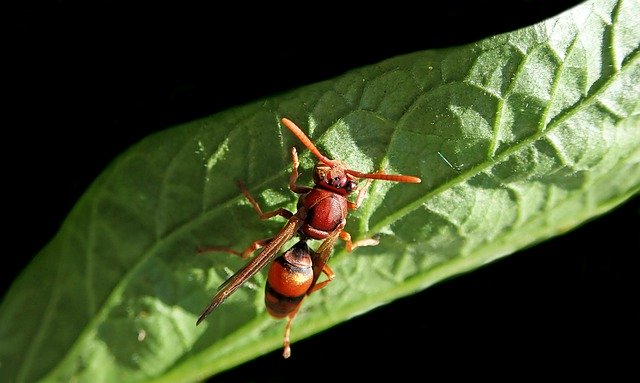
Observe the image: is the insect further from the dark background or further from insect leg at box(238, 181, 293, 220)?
the dark background

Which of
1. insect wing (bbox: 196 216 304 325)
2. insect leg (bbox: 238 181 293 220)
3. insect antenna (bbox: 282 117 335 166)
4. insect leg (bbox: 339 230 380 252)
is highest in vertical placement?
insect antenna (bbox: 282 117 335 166)

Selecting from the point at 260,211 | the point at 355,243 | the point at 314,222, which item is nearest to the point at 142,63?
the point at 260,211

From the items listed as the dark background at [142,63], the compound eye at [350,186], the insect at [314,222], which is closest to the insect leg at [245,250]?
the insect at [314,222]

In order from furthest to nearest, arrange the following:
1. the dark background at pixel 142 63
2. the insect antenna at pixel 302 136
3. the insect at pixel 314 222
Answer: the dark background at pixel 142 63
the insect at pixel 314 222
the insect antenna at pixel 302 136

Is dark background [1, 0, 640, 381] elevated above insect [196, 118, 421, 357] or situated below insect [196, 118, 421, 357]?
above

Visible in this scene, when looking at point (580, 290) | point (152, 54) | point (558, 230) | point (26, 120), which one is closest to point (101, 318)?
point (26, 120)

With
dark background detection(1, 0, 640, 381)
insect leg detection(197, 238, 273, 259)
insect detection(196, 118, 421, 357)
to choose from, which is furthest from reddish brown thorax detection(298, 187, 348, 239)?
dark background detection(1, 0, 640, 381)

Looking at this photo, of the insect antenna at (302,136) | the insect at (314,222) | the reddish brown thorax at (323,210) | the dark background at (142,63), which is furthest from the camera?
the dark background at (142,63)

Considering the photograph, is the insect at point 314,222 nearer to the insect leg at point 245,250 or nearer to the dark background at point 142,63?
the insect leg at point 245,250

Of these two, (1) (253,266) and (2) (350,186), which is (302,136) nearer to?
(2) (350,186)
